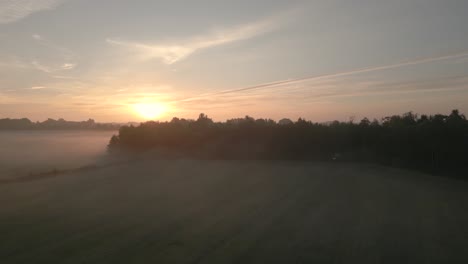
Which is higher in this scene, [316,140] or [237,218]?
[316,140]

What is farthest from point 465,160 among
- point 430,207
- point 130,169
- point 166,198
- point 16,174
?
point 16,174

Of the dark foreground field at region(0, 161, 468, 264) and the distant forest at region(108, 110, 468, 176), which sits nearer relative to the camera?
the dark foreground field at region(0, 161, 468, 264)

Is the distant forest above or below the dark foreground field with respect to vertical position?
above

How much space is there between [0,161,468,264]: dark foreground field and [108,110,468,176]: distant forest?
8.10ft

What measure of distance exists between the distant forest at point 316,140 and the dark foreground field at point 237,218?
2.47m

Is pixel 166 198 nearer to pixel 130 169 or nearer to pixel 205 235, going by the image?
pixel 205 235

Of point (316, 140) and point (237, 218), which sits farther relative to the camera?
point (316, 140)

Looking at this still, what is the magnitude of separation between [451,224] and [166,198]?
8434 millimetres

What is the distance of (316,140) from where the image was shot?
2408cm

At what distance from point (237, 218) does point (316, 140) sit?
47.0 feet

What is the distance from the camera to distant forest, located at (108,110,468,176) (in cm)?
1909

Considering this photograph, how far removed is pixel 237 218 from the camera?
10750mm

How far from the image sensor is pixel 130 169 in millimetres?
19625

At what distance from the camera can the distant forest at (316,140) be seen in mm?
19094
